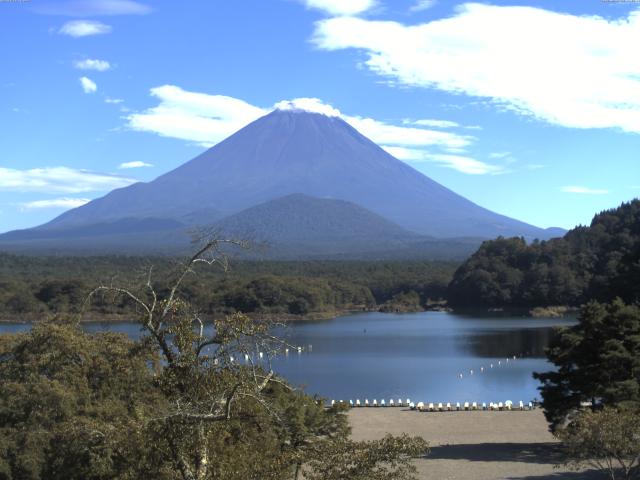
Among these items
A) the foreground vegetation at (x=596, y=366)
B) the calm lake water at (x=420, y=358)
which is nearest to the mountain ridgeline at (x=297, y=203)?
the calm lake water at (x=420, y=358)

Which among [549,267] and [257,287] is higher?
[549,267]

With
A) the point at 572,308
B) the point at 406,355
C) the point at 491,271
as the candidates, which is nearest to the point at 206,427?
the point at 406,355

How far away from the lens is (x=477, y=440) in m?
17.3

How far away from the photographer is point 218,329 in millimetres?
6129

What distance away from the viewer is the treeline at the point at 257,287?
53625 millimetres

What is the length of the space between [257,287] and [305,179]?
420 feet

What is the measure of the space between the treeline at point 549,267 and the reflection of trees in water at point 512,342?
1217cm

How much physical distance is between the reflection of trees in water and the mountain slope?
129206 millimetres

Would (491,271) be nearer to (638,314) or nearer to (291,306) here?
(291,306)

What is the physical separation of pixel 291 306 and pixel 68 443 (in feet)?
164

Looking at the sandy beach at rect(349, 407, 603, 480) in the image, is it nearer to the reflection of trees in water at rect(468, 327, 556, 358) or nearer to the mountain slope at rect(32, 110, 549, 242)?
the reflection of trees in water at rect(468, 327, 556, 358)

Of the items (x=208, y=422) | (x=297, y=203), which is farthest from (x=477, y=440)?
(x=297, y=203)

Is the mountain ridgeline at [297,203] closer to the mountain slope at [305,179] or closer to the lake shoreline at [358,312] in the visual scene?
the mountain slope at [305,179]

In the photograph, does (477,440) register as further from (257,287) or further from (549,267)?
(549,267)
